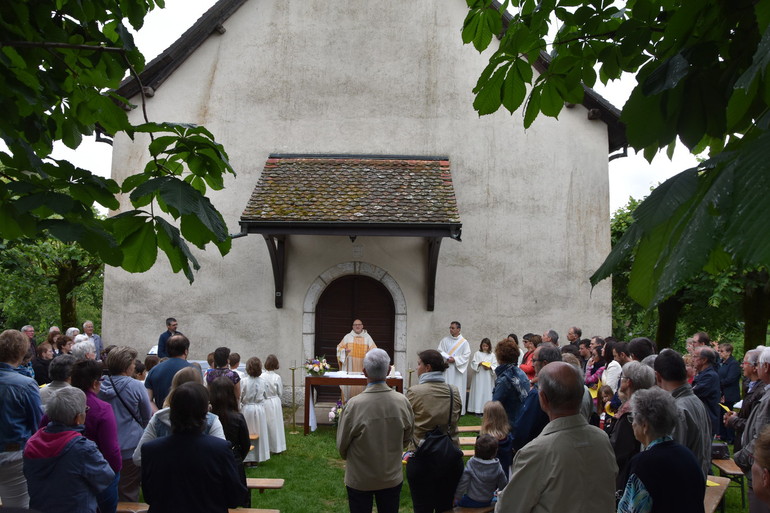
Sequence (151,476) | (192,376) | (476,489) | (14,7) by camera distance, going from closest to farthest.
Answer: (14,7), (151,476), (192,376), (476,489)

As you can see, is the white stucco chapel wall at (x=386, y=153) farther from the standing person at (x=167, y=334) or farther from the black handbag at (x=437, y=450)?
the black handbag at (x=437, y=450)

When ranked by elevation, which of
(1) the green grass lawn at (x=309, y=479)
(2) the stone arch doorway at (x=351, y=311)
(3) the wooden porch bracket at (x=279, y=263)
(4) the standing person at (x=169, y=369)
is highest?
(3) the wooden porch bracket at (x=279, y=263)

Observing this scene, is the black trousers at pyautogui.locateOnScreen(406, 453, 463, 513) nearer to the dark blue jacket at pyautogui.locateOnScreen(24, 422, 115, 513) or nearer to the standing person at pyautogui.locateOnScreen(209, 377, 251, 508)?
the standing person at pyautogui.locateOnScreen(209, 377, 251, 508)

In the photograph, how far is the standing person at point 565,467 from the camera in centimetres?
291

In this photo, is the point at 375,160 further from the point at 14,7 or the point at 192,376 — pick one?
the point at 14,7

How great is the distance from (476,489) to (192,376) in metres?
2.33

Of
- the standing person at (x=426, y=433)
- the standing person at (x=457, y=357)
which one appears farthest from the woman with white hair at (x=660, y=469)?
the standing person at (x=457, y=357)

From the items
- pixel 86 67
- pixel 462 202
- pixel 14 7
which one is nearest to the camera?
pixel 14 7

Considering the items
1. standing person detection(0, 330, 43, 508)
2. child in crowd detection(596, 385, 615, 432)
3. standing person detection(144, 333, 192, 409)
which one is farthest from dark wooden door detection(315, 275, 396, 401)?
standing person detection(0, 330, 43, 508)

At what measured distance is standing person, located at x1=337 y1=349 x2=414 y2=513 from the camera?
4711mm

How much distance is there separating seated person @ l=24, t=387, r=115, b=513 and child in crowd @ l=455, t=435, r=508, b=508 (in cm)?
265

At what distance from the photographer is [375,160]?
1312 cm

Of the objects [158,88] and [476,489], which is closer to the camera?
[476,489]

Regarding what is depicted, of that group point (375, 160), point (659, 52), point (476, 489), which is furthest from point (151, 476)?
point (375, 160)
